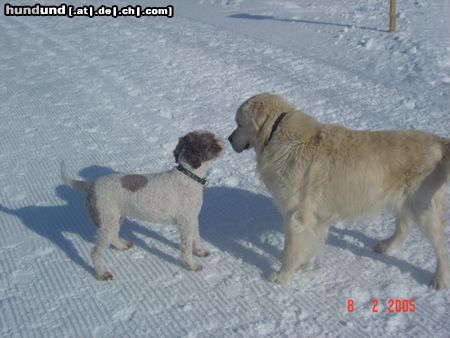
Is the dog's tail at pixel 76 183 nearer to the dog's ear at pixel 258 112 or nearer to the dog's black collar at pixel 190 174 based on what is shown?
the dog's black collar at pixel 190 174

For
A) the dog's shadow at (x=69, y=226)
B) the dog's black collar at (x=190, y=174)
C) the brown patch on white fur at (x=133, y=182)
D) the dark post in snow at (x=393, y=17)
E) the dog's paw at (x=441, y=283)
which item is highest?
the dark post in snow at (x=393, y=17)

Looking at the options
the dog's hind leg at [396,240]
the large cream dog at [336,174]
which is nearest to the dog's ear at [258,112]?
the large cream dog at [336,174]

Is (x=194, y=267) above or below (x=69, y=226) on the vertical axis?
above

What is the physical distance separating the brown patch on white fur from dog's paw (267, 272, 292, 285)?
1340mm

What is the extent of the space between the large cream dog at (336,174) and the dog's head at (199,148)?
1.05 ft

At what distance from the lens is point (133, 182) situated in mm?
3902

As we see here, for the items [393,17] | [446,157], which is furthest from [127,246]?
[393,17]

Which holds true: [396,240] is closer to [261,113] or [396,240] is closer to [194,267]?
[261,113]

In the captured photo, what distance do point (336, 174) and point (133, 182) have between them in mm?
1642

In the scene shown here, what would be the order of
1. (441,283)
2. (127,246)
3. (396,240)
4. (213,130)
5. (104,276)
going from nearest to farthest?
1. (441,283)
2. (104,276)
3. (396,240)
4. (127,246)
5. (213,130)

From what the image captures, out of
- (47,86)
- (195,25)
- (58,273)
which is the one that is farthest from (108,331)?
(195,25)

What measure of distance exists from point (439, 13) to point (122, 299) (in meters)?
9.45

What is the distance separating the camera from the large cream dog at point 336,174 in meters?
3.58

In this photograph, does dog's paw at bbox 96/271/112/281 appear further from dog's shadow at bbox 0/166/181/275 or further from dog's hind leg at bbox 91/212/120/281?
dog's shadow at bbox 0/166/181/275
